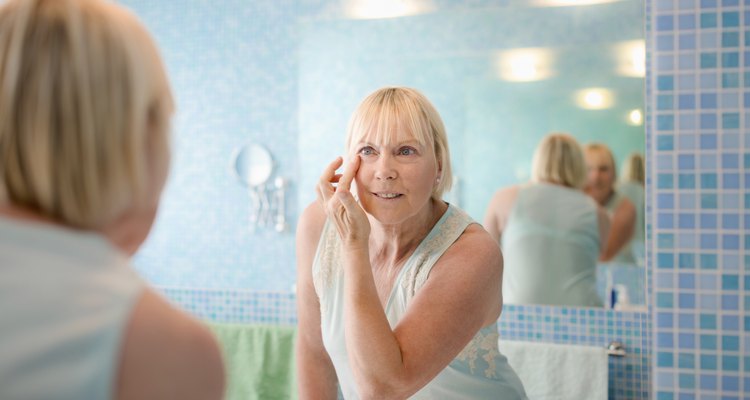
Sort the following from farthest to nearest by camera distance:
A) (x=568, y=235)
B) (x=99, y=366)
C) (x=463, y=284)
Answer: (x=568, y=235), (x=463, y=284), (x=99, y=366)

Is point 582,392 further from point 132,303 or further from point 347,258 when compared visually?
point 132,303

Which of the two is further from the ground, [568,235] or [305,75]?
[305,75]

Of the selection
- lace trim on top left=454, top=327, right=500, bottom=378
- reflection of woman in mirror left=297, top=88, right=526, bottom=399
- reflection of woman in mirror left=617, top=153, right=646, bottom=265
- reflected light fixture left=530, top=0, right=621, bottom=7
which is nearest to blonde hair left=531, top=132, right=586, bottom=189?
reflection of woman in mirror left=617, top=153, right=646, bottom=265

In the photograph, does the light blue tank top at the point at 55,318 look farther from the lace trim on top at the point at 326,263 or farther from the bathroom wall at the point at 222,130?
the bathroom wall at the point at 222,130

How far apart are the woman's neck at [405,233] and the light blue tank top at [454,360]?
0.04 metres

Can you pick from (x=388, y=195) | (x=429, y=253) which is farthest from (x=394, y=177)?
(x=429, y=253)

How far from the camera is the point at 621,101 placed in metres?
1.83

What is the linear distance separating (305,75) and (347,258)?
101 cm

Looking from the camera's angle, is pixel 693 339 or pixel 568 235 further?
pixel 568 235

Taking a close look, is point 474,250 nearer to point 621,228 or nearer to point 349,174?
point 349,174

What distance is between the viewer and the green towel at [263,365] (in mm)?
2064

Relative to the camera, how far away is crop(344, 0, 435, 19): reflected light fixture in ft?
6.68

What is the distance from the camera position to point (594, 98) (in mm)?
1863

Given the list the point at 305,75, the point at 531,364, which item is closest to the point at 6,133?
the point at 531,364
